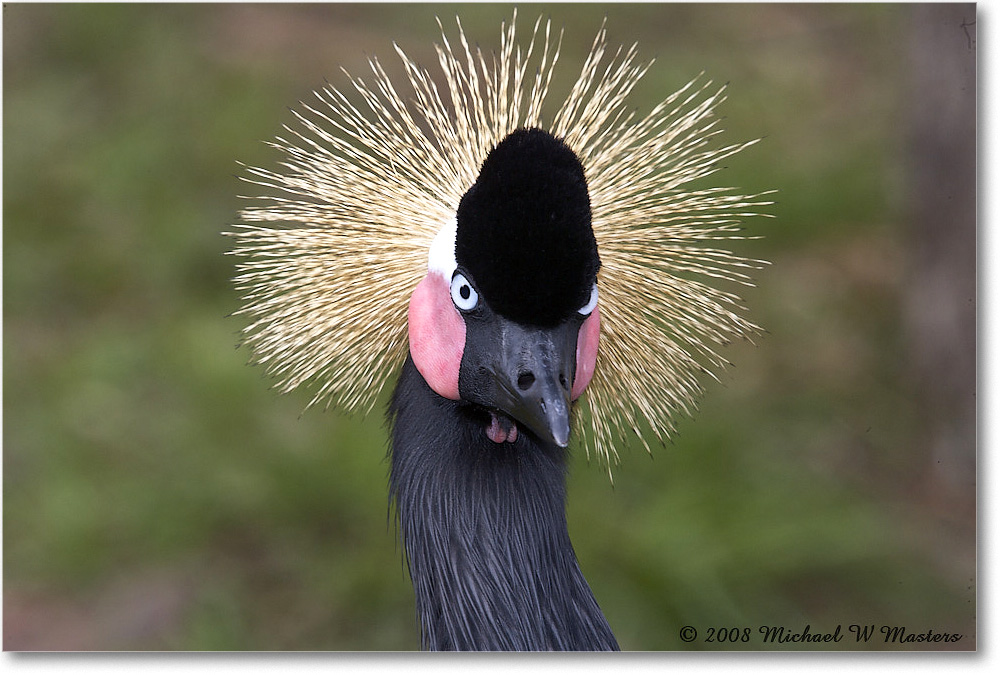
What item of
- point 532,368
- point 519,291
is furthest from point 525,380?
point 519,291

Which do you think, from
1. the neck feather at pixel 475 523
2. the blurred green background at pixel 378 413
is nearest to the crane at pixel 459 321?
the neck feather at pixel 475 523

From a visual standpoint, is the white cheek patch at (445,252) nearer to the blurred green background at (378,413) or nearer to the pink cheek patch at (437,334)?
the pink cheek patch at (437,334)

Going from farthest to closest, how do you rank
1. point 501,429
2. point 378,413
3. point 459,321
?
point 378,413
point 501,429
point 459,321

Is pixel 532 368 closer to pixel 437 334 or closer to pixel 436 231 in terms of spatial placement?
pixel 437 334

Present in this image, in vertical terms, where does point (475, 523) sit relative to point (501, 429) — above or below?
below

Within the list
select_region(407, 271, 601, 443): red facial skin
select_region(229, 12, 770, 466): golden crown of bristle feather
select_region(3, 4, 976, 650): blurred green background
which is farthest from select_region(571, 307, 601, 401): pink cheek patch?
select_region(3, 4, 976, 650): blurred green background

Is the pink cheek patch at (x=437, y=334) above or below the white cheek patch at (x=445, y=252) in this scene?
below

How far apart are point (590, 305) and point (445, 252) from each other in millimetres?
214

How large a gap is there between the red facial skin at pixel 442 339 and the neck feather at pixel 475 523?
0.06 m

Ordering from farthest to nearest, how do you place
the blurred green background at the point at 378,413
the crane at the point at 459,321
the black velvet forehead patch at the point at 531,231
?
the blurred green background at the point at 378,413
the crane at the point at 459,321
the black velvet forehead patch at the point at 531,231

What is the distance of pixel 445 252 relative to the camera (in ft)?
4.94

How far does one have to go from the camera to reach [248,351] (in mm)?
2957

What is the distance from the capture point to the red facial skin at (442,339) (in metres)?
1.50

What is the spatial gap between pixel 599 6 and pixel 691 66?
0.49 meters
